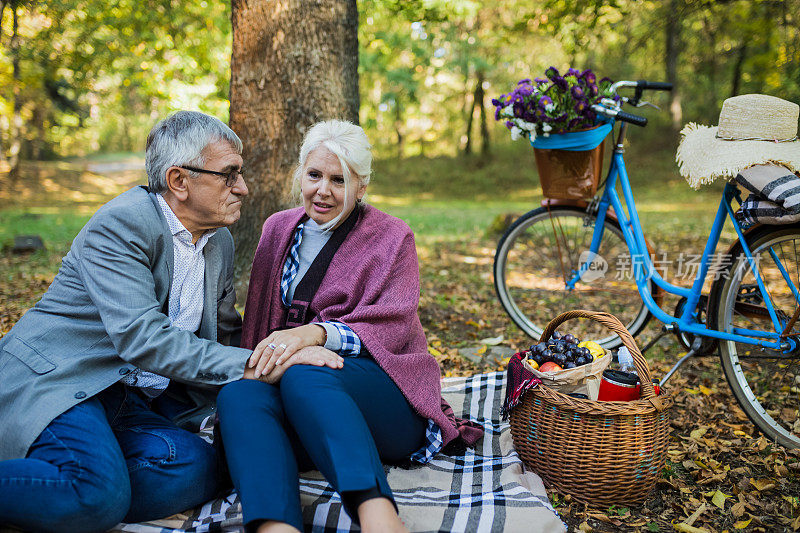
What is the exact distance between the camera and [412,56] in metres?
18.7

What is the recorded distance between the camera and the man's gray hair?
241 cm

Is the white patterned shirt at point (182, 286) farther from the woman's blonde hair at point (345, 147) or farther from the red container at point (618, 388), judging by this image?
the red container at point (618, 388)

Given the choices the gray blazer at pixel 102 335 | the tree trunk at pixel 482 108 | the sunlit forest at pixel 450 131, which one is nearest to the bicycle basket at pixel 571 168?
the sunlit forest at pixel 450 131

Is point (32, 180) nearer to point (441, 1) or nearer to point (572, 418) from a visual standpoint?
point (441, 1)

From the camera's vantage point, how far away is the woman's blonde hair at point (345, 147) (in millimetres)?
2572

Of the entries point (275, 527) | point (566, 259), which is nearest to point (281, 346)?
point (275, 527)

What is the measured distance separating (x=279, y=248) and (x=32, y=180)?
19.6 meters

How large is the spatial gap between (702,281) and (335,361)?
203 centimetres

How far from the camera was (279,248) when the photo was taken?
9.06 ft

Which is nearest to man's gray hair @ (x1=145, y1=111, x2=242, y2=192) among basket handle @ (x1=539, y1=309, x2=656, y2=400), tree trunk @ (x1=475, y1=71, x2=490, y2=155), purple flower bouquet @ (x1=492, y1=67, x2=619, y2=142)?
basket handle @ (x1=539, y1=309, x2=656, y2=400)

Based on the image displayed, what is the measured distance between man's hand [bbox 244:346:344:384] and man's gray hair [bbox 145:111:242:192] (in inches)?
33.9

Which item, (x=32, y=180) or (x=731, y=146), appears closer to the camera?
(x=731, y=146)

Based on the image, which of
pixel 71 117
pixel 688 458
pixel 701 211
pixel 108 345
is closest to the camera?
pixel 108 345

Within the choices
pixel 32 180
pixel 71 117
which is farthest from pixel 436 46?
pixel 71 117
